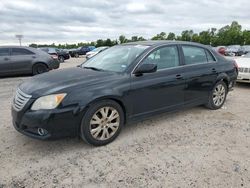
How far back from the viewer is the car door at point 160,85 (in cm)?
425

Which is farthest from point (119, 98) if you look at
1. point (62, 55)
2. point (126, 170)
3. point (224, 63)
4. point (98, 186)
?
point (62, 55)

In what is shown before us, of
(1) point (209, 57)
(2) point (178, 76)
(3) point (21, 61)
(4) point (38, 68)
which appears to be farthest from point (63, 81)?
(4) point (38, 68)

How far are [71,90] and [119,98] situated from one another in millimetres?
741

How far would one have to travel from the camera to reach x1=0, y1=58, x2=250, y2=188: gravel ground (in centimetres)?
308

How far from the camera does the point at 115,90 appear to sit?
3.94 m

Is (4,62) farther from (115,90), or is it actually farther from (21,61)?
(115,90)

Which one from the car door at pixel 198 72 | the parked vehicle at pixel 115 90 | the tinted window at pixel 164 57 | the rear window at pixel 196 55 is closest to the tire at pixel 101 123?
the parked vehicle at pixel 115 90

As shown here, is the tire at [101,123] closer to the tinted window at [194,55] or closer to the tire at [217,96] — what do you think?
the tinted window at [194,55]

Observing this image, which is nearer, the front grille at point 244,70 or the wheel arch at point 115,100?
the wheel arch at point 115,100

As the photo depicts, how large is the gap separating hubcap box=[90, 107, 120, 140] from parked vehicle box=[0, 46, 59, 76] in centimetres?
808

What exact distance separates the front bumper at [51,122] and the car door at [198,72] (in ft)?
7.57

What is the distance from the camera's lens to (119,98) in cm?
400

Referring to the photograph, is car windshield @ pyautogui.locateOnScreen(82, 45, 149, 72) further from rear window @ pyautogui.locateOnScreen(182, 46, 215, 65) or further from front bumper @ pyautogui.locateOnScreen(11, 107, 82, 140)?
front bumper @ pyautogui.locateOnScreen(11, 107, 82, 140)

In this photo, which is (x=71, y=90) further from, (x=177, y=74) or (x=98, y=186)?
(x=177, y=74)
